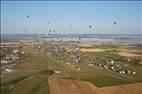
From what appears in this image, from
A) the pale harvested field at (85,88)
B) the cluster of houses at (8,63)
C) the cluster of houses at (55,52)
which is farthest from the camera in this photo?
the cluster of houses at (55,52)

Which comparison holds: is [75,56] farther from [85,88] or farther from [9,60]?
[85,88]

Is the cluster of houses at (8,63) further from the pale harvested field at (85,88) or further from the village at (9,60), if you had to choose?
the pale harvested field at (85,88)

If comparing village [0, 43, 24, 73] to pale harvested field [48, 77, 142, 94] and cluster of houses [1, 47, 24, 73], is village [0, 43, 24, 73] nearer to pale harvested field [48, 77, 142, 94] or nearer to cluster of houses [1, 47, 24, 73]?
cluster of houses [1, 47, 24, 73]

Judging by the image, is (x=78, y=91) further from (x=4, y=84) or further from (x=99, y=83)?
(x=4, y=84)

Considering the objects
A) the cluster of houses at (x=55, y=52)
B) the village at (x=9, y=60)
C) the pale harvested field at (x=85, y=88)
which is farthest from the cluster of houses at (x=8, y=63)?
the pale harvested field at (x=85, y=88)

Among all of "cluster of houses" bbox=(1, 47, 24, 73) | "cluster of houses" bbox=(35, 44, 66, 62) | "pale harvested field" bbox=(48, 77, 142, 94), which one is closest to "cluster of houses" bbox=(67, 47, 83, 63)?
"cluster of houses" bbox=(35, 44, 66, 62)

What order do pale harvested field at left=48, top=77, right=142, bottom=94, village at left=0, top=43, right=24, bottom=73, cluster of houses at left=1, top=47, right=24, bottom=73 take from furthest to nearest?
village at left=0, top=43, right=24, bottom=73 < cluster of houses at left=1, top=47, right=24, bottom=73 < pale harvested field at left=48, top=77, right=142, bottom=94

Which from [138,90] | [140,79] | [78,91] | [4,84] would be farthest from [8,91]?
[140,79]

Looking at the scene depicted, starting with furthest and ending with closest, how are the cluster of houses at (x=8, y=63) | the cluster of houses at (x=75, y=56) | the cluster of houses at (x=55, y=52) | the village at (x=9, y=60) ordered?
the cluster of houses at (x=55, y=52) → the cluster of houses at (x=75, y=56) → the village at (x=9, y=60) → the cluster of houses at (x=8, y=63)

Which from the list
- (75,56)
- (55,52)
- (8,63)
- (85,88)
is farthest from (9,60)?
(85,88)
